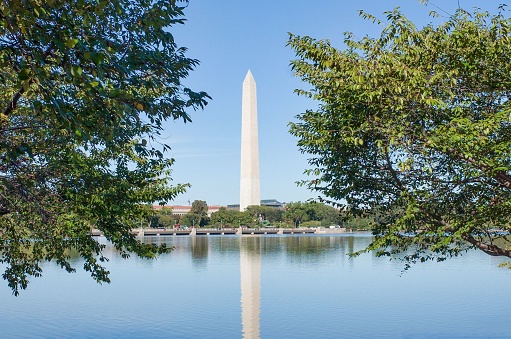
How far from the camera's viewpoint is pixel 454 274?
43875 mm

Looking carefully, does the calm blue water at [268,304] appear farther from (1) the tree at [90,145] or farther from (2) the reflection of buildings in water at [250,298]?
(1) the tree at [90,145]

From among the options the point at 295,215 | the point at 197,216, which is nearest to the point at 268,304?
the point at 197,216

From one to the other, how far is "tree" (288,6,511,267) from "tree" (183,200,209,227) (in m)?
160

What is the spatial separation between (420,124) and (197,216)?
16351cm

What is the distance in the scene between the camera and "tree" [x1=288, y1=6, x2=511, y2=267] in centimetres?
1265

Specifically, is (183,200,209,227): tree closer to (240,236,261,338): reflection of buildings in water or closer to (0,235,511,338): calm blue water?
(240,236,261,338): reflection of buildings in water

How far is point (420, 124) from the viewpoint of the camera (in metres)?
13.8

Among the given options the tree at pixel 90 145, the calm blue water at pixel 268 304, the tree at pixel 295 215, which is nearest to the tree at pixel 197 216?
the tree at pixel 295 215

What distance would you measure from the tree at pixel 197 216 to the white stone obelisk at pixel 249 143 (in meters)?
71.4

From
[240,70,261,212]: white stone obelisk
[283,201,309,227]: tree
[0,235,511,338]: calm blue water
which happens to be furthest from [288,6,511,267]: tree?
[283,201,309,227]: tree

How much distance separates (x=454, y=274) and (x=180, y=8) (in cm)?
3999

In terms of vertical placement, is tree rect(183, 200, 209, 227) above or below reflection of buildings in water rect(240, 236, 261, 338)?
above

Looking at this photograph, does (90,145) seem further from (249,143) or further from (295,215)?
(295,215)

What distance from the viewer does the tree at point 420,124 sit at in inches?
498
